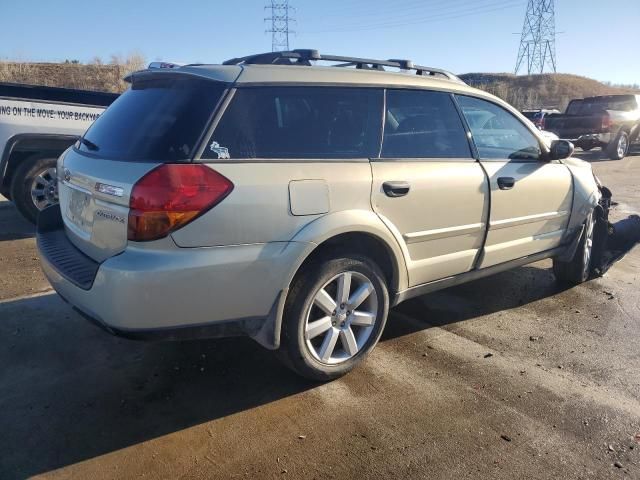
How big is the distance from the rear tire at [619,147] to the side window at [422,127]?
14.5 meters

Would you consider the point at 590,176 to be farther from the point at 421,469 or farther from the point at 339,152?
the point at 421,469

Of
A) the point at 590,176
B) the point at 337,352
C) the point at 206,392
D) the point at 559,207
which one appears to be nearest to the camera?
the point at 206,392

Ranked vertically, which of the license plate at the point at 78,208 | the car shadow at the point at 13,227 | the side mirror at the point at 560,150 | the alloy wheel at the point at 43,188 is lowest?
the car shadow at the point at 13,227

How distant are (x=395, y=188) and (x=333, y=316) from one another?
864 mm

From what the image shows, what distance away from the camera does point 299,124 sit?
2.98m

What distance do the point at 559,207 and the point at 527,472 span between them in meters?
2.62

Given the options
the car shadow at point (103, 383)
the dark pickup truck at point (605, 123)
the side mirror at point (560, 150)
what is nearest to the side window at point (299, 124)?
Answer: the car shadow at point (103, 383)

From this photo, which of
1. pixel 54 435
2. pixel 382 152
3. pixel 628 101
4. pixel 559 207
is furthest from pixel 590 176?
pixel 628 101

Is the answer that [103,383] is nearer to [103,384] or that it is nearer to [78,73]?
[103,384]

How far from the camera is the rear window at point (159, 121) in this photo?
2.64 metres

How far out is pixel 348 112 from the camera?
10.5 ft

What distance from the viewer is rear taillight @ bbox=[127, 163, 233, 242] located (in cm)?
247

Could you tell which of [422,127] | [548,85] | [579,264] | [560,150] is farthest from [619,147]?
[548,85]

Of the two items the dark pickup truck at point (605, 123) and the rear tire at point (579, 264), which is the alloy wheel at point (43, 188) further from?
the dark pickup truck at point (605, 123)
